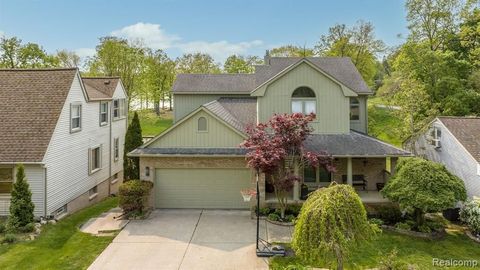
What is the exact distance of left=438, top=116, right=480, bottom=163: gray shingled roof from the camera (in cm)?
1570

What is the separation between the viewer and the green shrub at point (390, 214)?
49.9ft

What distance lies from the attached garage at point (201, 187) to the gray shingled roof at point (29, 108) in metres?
5.60

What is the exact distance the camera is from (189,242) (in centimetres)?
1255

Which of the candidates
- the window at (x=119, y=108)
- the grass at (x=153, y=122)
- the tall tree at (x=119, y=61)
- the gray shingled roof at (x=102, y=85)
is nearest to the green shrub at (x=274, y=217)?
the gray shingled roof at (x=102, y=85)

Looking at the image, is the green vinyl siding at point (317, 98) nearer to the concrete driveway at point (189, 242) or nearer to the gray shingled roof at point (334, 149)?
the gray shingled roof at point (334, 149)

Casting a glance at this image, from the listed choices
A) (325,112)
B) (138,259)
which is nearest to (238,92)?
(325,112)

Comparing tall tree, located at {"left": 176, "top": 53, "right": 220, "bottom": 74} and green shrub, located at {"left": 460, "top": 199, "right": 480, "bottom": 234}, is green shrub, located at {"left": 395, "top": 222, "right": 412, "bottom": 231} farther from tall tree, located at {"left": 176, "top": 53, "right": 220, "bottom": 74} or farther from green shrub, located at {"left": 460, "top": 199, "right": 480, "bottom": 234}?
tall tree, located at {"left": 176, "top": 53, "right": 220, "bottom": 74}

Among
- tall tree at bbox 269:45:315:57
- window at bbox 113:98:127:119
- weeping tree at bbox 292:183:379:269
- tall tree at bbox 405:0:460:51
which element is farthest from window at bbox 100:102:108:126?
tall tree at bbox 269:45:315:57

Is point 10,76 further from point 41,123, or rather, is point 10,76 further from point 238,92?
point 238,92

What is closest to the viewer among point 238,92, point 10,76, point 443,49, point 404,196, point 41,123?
point 404,196

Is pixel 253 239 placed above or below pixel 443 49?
below

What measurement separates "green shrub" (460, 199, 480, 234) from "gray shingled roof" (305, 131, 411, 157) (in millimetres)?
3337

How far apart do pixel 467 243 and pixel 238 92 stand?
51.3 ft

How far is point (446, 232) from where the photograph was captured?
564 inches
